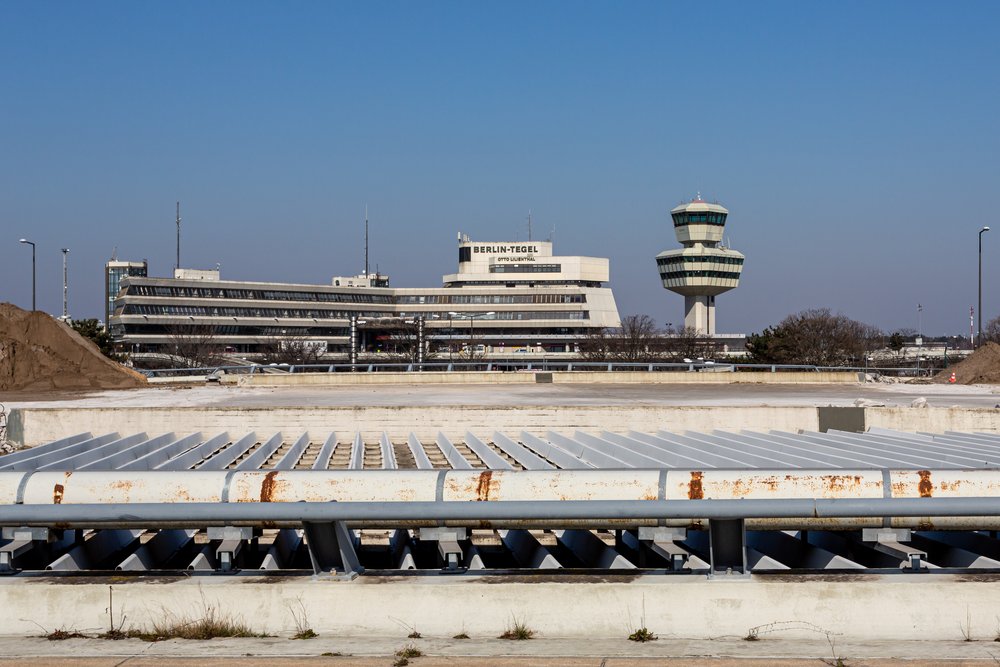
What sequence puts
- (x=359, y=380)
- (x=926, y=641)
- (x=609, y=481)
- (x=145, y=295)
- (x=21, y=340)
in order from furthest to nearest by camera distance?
(x=145, y=295), (x=359, y=380), (x=21, y=340), (x=609, y=481), (x=926, y=641)

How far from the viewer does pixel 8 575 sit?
8.45 meters

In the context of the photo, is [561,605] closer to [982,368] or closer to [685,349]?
[982,368]

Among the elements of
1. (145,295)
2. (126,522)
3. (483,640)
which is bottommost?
(483,640)

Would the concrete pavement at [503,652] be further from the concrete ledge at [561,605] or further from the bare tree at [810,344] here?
the bare tree at [810,344]

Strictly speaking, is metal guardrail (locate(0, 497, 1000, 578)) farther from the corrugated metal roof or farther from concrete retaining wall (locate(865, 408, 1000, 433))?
concrete retaining wall (locate(865, 408, 1000, 433))

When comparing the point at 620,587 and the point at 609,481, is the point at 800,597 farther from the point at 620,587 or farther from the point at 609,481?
the point at 609,481

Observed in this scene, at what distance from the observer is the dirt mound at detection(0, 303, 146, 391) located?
36.1 m

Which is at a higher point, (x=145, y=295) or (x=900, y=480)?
(x=145, y=295)

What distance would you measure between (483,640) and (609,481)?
2188mm

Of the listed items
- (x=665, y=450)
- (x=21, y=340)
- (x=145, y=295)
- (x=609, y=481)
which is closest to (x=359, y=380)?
(x=21, y=340)

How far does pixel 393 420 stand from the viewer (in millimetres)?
24828

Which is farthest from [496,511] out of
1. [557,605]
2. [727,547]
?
[727,547]

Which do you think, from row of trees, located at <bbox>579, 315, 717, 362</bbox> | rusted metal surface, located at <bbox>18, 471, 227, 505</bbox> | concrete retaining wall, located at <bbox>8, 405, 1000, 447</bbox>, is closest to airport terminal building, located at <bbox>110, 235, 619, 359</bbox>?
row of trees, located at <bbox>579, 315, 717, 362</bbox>

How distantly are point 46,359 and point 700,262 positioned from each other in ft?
457
